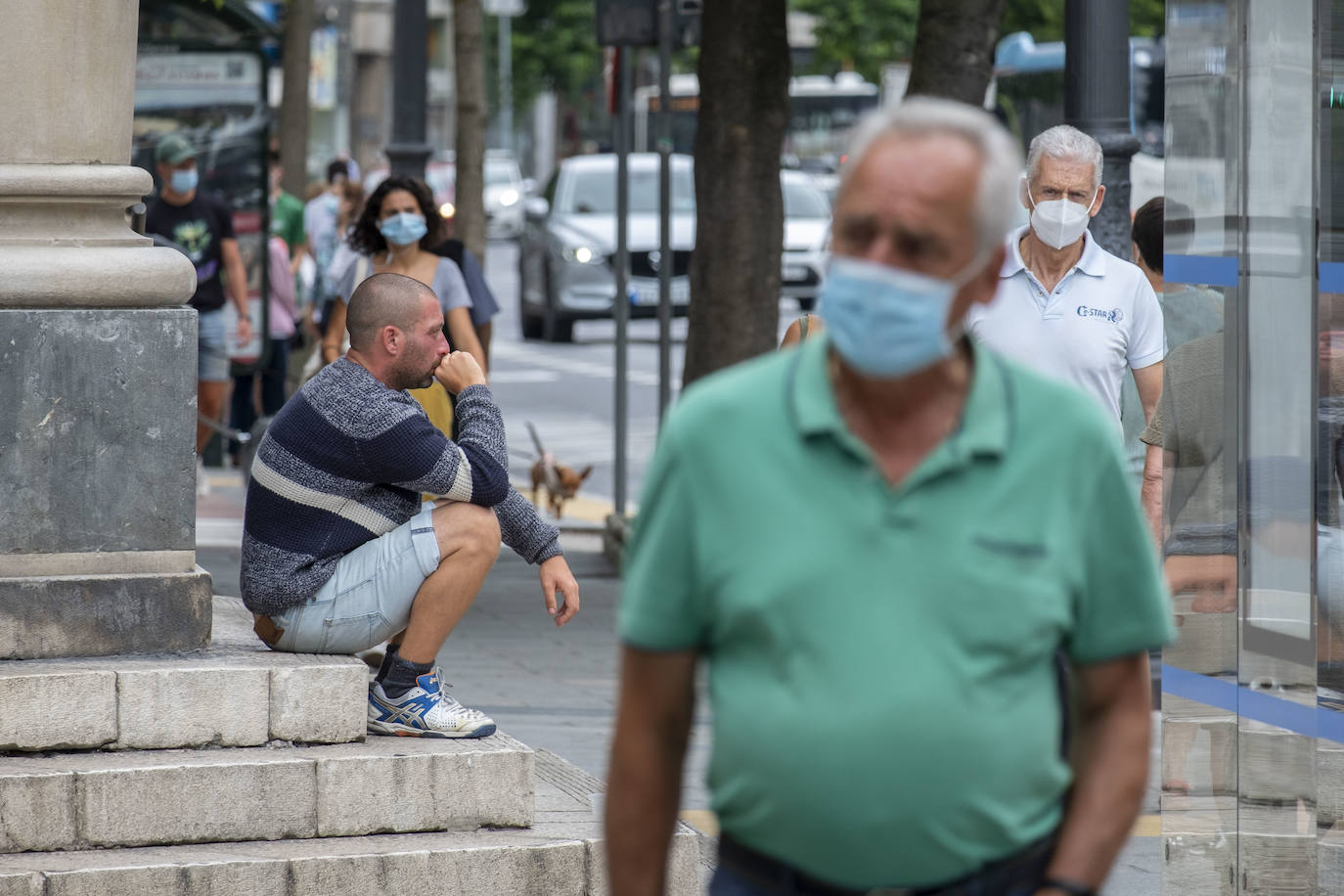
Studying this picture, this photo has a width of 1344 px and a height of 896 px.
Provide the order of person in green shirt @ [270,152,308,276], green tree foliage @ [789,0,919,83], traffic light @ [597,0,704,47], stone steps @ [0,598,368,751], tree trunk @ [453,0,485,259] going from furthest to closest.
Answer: green tree foliage @ [789,0,919,83] < person in green shirt @ [270,152,308,276] < tree trunk @ [453,0,485,259] < traffic light @ [597,0,704,47] < stone steps @ [0,598,368,751]

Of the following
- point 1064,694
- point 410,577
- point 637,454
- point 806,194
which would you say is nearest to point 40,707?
point 410,577

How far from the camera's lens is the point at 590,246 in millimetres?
23797

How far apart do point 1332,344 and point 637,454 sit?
1140 centimetres

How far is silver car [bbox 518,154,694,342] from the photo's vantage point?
2386 cm

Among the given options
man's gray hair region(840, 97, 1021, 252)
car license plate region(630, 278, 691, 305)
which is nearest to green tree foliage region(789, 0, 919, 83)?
car license plate region(630, 278, 691, 305)

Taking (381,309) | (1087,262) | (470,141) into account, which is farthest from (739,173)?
(381,309)

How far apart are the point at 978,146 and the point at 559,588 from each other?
2959mm

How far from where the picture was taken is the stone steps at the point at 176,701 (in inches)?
185

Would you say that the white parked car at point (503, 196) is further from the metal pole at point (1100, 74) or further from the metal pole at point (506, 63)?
the metal pole at point (1100, 74)

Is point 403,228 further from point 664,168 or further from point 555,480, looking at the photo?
point 555,480

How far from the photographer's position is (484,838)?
4902 mm

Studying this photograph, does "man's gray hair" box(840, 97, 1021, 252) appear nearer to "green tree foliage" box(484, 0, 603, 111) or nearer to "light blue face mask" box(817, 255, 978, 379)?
"light blue face mask" box(817, 255, 978, 379)

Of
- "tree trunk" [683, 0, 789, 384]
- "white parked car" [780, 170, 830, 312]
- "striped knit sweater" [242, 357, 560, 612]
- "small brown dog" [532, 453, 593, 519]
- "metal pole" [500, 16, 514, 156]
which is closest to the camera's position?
"striped knit sweater" [242, 357, 560, 612]

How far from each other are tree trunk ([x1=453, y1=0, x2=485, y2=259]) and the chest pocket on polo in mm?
11176
